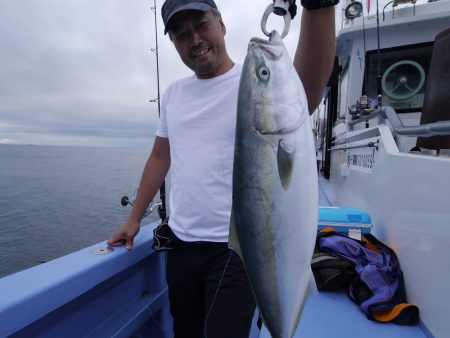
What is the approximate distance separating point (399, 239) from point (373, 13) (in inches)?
197

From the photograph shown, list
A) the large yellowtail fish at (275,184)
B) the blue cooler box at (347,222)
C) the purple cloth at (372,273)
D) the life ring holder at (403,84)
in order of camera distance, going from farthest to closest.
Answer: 1. the life ring holder at (403,84)
2. the blue cooler box at (347,222)
3. the purple cloth at (372,273)
4. the large yellowtail fish at (275,184)

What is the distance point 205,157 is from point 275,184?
1.75 feet

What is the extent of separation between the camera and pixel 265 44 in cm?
110

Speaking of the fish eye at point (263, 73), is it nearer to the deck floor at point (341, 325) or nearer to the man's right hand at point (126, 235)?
the man's right hand at point (126, 235)

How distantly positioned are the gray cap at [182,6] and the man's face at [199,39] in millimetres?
25

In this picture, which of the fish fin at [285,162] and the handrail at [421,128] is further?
the handrail at [421,128]

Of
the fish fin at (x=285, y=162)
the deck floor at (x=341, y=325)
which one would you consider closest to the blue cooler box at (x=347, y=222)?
the deck floor at (x=341, y=325)

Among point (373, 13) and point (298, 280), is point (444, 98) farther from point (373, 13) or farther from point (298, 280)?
point (373, 13)

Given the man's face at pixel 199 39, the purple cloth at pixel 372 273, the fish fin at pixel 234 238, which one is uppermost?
the man's face at pixel 199 39

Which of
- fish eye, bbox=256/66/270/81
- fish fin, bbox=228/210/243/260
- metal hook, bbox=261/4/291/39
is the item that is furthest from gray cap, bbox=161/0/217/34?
fish fin, bbox=228/210/243/260

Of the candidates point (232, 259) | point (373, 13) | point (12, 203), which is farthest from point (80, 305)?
point (12, 203)

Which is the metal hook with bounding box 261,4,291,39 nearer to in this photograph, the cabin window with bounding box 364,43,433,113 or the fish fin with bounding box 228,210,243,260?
the fish fin with bounding box 228,210,243,260

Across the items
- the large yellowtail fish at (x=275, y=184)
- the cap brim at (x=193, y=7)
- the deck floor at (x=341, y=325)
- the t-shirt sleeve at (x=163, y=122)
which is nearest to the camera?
the large yellowtail fish at (x=275, y=184)

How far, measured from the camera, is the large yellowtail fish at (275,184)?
1.10m
